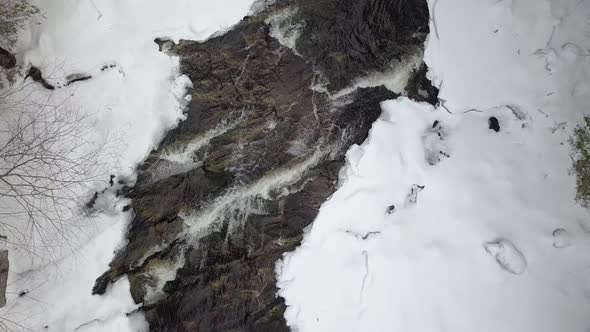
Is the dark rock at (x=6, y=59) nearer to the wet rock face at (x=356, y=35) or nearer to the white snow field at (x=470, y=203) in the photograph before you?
the wet rock face at (x=356, y=35)

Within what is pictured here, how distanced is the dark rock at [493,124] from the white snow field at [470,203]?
37mm

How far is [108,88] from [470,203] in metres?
4.52

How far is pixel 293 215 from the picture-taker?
5.27m

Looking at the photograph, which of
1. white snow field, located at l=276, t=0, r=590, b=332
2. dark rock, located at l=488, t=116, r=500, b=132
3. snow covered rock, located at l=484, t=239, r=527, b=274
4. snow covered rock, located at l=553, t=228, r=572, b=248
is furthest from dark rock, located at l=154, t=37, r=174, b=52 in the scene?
snow covered rock, located at l=553, t=228, r=572, b=248

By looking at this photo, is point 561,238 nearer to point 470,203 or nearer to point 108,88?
point 470,203

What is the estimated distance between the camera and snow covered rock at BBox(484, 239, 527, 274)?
4.52m

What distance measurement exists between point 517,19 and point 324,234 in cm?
338

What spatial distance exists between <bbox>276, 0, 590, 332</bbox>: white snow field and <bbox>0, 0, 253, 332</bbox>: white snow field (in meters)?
2.18

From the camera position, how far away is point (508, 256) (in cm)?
453

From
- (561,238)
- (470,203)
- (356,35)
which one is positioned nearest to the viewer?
(561,238)

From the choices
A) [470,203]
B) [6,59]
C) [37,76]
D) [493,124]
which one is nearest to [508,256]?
[470,203]

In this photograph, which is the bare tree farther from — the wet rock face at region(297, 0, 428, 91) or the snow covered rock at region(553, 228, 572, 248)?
the snow covered rock at region(553, 228, 572, 248)

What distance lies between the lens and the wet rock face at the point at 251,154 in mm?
5148

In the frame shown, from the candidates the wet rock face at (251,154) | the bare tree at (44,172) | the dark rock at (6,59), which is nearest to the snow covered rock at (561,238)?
the wet rock face at (251,154)
